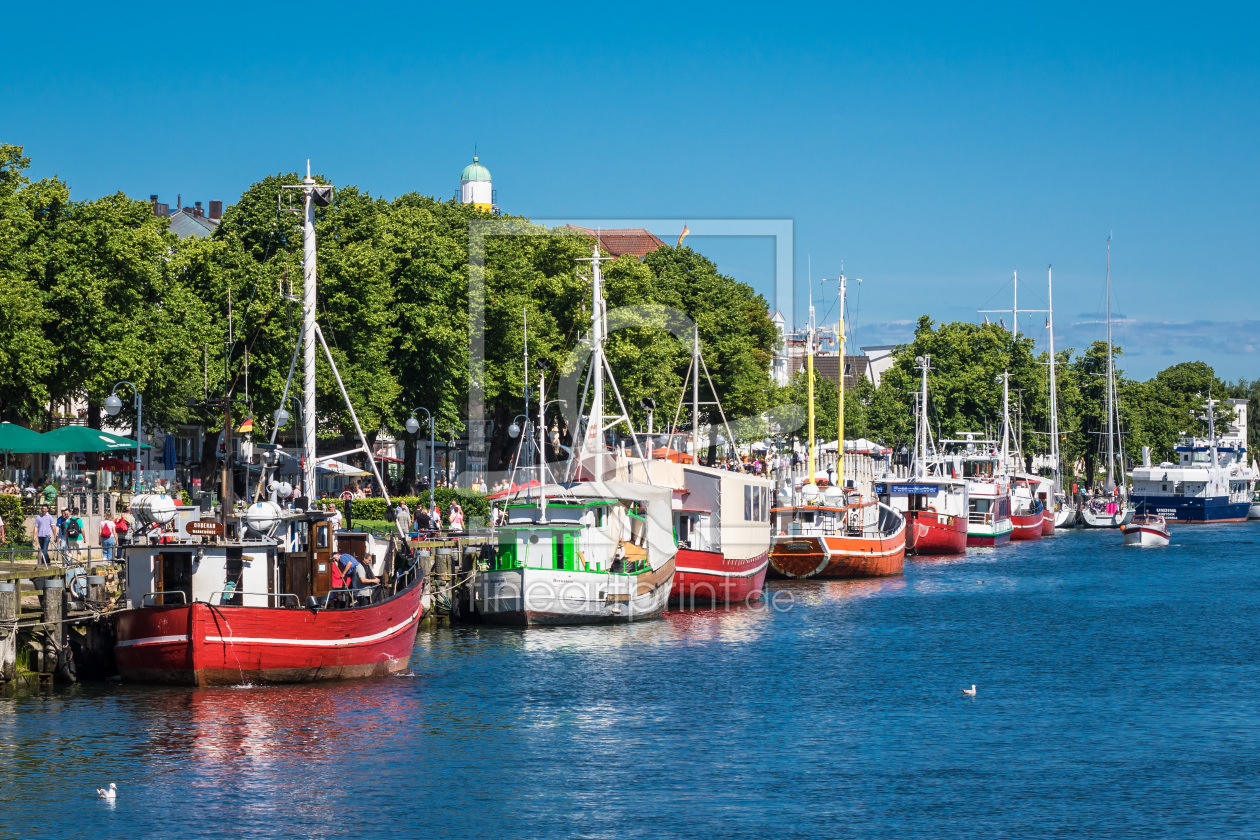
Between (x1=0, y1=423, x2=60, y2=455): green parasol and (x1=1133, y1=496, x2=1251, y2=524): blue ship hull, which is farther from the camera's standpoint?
(x1=1133, y1=496, x2=1251, y2=524): blue ship hull

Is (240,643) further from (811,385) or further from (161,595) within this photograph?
(811,385)

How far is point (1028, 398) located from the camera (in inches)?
5561

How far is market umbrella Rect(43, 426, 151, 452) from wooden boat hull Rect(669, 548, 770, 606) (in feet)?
67.9

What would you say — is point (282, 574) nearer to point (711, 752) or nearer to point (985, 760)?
point (711, 752)

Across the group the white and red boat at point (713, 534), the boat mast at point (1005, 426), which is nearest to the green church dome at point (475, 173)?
the boat mast at point (1005, 426)

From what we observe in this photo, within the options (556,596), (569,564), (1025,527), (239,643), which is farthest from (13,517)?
(1025,527)

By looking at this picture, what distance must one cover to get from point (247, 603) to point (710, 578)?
24.0m

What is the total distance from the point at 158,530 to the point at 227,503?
2.38 meters

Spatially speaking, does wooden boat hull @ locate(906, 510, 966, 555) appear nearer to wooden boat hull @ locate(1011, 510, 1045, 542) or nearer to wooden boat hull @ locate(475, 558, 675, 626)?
wooden boat hull @ locate(1011, 510, 1045, 542)

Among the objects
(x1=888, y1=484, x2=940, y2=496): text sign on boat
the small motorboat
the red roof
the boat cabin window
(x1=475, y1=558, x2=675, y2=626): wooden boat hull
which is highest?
the red roof

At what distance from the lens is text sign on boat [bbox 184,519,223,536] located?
122 ft

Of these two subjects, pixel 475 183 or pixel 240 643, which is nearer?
pixel 240 643

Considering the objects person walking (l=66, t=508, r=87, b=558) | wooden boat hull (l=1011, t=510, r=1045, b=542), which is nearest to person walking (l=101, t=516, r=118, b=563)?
person walking (l=66, t=508, r=87, b=558)

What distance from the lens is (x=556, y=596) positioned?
Answer: 48.8 m
